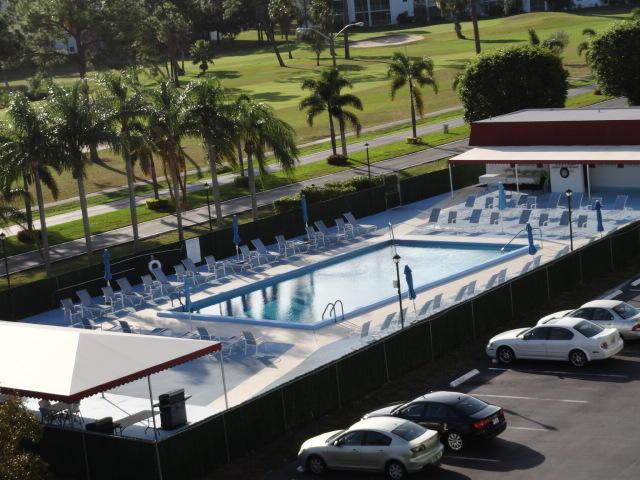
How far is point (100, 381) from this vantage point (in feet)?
79.0

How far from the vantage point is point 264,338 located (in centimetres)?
3378

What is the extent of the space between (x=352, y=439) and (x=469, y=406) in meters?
2.69

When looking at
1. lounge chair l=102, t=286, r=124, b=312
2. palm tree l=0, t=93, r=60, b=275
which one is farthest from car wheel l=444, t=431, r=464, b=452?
palm tree l=0, t=93, r=60, b=275

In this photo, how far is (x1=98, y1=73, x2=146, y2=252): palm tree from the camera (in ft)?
148

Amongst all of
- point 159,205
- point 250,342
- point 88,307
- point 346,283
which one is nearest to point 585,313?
point 250,342

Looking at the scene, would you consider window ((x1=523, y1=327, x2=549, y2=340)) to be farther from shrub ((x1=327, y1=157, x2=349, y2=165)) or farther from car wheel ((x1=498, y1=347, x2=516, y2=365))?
shrub ((x1=327, y1=157, x2=349, y2=165))

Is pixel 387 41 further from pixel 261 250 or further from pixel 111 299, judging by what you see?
pixel 111 299

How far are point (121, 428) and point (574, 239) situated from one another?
23.1 m

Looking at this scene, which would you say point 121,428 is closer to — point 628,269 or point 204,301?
point 204,301

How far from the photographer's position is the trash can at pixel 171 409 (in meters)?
25.4

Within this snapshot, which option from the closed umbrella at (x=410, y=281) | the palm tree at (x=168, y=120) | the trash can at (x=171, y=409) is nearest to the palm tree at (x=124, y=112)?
the palm tree at (x=168, y=120)

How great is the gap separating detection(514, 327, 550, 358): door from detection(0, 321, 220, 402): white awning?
8164 mm

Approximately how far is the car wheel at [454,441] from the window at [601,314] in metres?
8.31

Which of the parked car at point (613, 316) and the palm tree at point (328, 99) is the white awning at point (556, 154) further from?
the parked car at point (613, 316)
